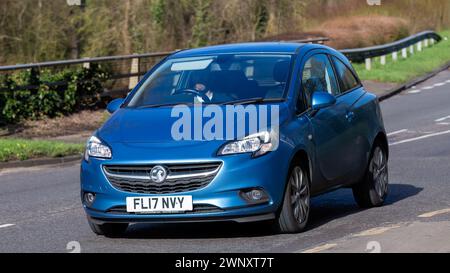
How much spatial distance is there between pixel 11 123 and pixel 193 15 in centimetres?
2596

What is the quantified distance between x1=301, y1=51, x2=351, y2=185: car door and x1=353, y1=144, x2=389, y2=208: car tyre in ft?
2.17

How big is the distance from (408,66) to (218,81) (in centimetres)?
2973

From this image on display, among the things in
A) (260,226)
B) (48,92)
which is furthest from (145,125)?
(48,92)

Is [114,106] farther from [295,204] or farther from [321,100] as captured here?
[295,204]

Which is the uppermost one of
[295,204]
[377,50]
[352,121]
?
[352,121]

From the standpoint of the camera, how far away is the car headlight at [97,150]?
32.3ft

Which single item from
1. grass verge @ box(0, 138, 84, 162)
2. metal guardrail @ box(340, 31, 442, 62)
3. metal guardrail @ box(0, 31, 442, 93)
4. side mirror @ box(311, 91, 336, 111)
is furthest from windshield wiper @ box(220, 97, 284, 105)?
metal guardrail @ box(340, 31, 442, 62)

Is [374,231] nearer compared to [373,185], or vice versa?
[374,231]

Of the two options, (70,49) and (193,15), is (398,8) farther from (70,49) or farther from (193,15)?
(70,49)

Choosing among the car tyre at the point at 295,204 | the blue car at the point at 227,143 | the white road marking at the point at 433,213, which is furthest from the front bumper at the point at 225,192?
the white road marking at the point at 433,213

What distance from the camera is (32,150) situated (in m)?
19.4

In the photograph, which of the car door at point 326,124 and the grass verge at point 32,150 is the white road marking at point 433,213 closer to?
the car door at point 326,124

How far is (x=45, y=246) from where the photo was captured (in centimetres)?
1000
